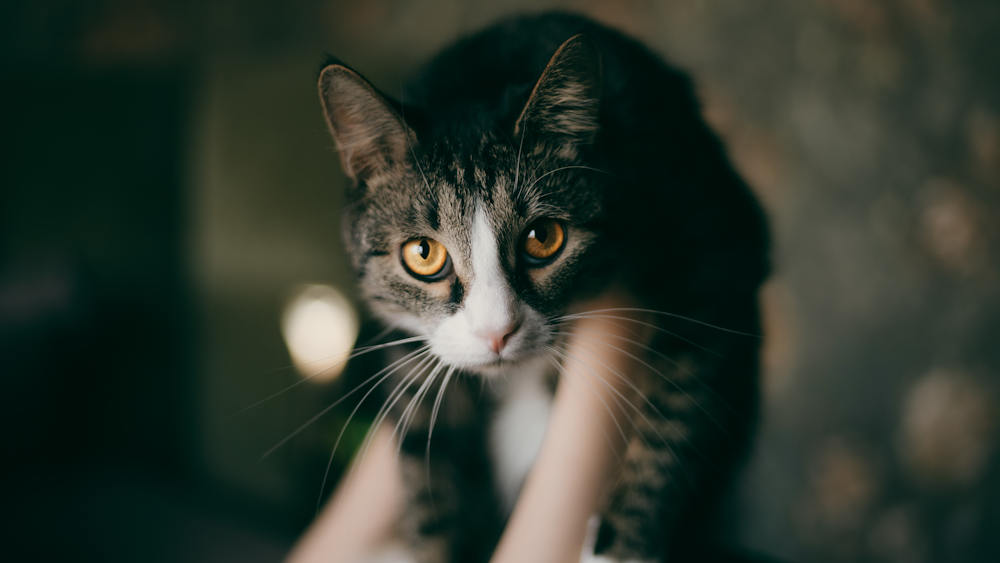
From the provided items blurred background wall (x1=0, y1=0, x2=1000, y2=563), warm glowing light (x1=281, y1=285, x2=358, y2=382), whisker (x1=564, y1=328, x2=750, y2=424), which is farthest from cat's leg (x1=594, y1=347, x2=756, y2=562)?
warm glowing light (x1=281, y1=285, x2=358, y2=382)

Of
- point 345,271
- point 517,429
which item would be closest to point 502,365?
point 517,429

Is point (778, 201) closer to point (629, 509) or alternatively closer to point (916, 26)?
point (916, 26)

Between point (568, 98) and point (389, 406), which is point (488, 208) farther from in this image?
point (389, 406)

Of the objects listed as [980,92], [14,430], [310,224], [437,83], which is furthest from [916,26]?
[14,430]

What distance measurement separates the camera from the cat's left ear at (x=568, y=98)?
1.31 feet

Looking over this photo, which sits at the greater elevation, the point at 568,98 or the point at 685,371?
the point at 568,98

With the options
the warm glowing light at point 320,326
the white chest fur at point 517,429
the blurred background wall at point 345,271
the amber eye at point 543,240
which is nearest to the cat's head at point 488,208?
the amber eye at point 543,240

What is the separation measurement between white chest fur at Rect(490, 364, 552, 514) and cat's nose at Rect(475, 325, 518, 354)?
0.17 meters

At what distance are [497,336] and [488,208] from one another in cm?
12

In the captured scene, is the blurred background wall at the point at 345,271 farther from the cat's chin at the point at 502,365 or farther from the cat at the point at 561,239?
the cat's chin at the point at 502,365

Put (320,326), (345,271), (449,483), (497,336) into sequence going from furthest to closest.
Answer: (320,326), (345,271), (449,483), (497,336)

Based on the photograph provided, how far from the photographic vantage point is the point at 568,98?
44 centimetres

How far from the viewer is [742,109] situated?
110 cm

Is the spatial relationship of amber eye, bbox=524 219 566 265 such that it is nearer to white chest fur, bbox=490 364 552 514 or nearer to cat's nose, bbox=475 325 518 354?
cat's nose, bbox=475 325 518 354
